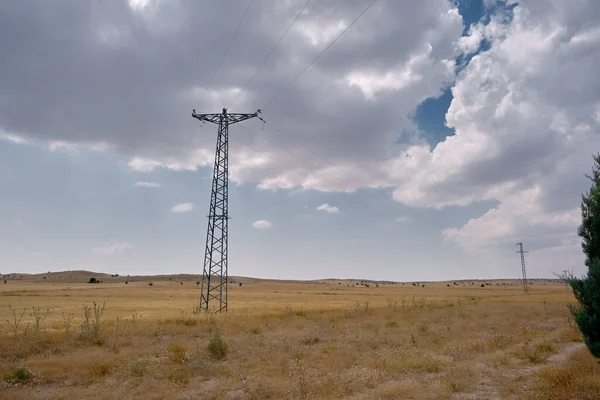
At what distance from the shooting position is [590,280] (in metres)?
10.3

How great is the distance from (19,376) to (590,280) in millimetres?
17967

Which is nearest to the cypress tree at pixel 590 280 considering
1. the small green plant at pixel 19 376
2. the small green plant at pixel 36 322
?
the small green plant at pixel 19 376

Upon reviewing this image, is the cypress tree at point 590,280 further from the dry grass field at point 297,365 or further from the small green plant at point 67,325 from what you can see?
the small green plant at point 67,325

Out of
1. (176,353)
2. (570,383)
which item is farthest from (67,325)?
(570,383)

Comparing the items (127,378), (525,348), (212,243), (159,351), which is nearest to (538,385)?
(525,348)

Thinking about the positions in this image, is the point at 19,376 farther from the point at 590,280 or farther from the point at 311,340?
the point at 590,280

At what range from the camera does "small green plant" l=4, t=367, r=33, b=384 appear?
1258cm

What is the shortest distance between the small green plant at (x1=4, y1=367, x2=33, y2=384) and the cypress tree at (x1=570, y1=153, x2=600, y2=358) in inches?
683

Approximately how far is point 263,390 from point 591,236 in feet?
35.0

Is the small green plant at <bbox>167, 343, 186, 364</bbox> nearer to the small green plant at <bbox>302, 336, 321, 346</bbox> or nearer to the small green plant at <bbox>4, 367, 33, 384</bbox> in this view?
the small green plant at <bbox>4, 367, 33, 384</bbox>

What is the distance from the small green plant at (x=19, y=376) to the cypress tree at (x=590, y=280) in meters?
17.3

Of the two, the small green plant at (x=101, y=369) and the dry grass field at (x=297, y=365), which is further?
the small green plant at (x=101, y=369)

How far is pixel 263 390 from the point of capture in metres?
11.3

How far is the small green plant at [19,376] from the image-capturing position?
41.3ft
